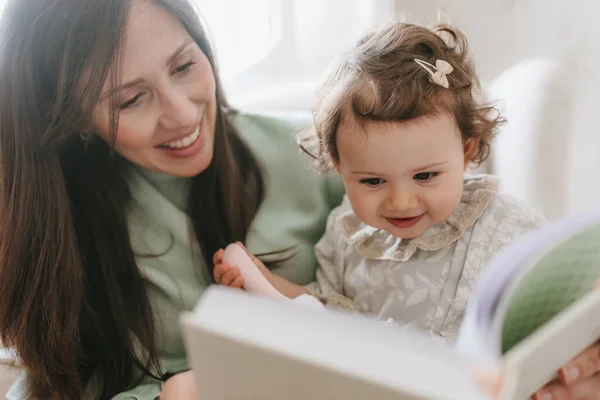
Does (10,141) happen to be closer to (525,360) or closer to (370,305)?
(370,305)

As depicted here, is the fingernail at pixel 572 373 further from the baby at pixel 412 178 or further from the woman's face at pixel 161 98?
the woman's face at pixel 161 98

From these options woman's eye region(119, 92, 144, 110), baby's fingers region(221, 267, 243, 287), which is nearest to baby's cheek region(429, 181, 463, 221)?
baby's fingers region(221, 267, 243, 287)

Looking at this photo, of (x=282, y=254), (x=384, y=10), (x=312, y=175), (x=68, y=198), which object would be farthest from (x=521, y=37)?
(x=68, y=198)

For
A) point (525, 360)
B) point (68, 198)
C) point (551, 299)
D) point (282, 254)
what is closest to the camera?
point (525, 360)

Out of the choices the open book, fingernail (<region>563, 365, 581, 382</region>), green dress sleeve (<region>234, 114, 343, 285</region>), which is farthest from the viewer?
green dress sleeve (<region>234, 114, 343, 285</region>)

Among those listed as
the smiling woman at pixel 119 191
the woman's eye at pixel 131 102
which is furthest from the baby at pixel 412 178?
the woman's eye at pixel 131 102

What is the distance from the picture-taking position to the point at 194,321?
1.34 ft

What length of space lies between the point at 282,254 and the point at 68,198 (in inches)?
13.9

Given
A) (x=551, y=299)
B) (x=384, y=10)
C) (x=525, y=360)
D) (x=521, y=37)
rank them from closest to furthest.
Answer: (x=525, y=360) < (x=551, y=299) < (x=384, y=10) < (x=521, y=37)

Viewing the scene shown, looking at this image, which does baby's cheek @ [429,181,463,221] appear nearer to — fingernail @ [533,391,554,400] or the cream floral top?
the cream floral top

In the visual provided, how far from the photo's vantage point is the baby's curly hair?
77 cm

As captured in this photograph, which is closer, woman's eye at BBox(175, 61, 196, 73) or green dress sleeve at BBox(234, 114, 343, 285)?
woman's eye at BBox(175, 61, 196, 73)

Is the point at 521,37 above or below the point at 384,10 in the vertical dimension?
below

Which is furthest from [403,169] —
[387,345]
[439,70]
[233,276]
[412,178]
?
[387,345]
